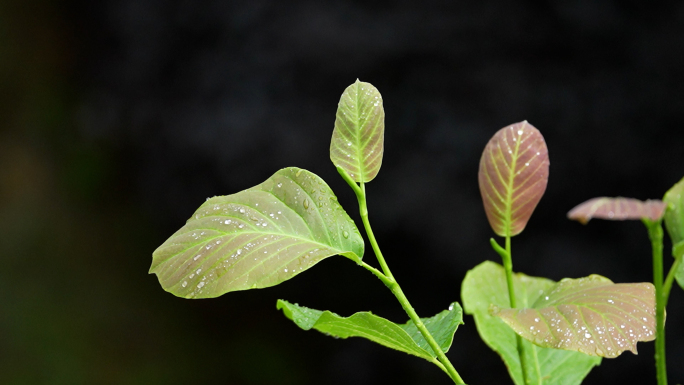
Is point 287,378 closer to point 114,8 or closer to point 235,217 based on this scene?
point 114,8

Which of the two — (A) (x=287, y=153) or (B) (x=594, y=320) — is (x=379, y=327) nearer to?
(B) (x=594, y=320)

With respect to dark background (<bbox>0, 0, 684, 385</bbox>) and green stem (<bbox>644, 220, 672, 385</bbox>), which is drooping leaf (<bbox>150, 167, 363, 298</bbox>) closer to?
green stem (<bbox>644, 220, 672, 385</bbox>)

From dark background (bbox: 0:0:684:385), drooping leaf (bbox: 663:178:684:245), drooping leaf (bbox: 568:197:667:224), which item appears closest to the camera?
drooping leaf (bbox: 568:197:667:224)

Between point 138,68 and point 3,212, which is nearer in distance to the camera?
point 138,68

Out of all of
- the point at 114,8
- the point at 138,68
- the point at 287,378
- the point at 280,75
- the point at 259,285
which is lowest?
the point at 287,378

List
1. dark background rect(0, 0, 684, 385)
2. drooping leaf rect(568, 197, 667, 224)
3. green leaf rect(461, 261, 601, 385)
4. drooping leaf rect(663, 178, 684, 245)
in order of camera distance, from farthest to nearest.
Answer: dark background rect(0, 0, 684, 385), green leaf rect(461, 261, 601, 385), drooping leaf rect(663, 178, 684, 245), drooping leaf rect(568, 197, 667, 224)

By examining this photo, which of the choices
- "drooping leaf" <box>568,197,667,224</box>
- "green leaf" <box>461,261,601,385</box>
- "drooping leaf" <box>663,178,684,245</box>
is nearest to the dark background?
"green leaf" <box>461,261,601,385</box>

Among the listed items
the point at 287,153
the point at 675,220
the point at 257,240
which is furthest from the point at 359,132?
the point at 287,153

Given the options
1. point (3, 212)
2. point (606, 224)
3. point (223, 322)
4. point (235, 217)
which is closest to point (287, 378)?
point (223, 322)
